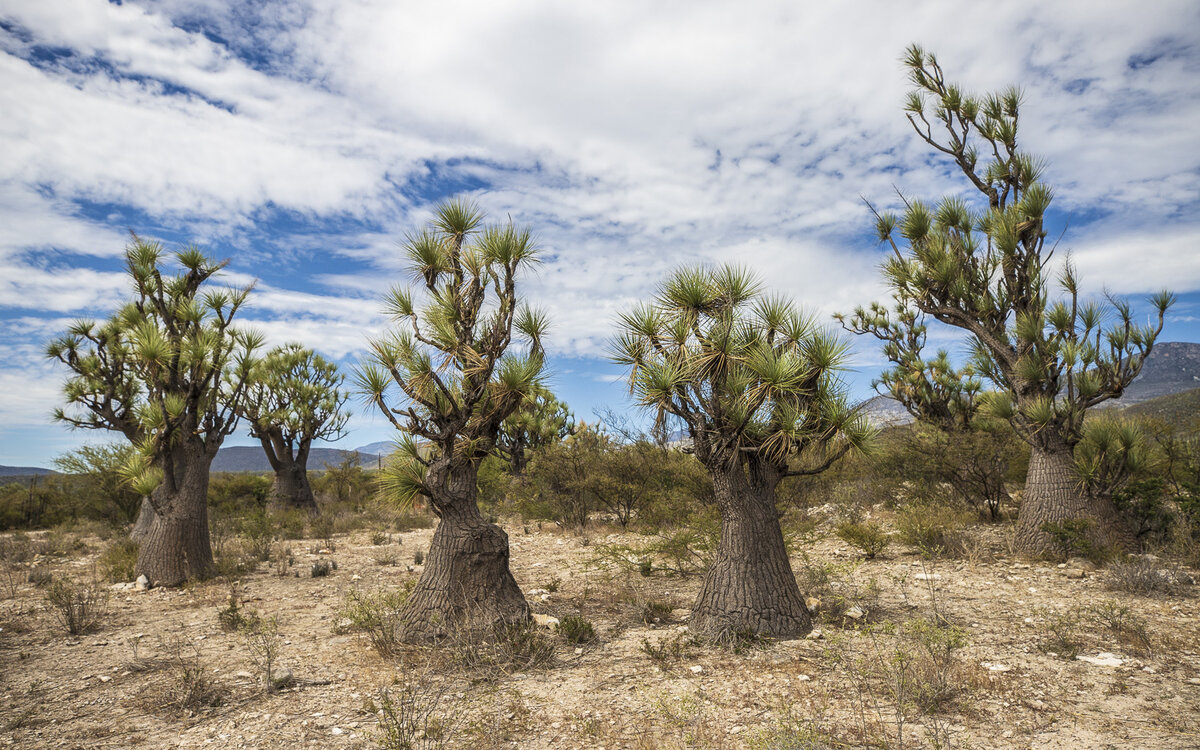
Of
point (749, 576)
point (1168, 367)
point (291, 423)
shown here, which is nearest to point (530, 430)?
point (291, 423)

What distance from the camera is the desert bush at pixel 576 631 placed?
6.73 metres

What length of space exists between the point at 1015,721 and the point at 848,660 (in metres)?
1.31

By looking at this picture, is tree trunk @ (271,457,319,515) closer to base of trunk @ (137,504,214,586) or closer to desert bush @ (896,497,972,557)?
base of trunk @ (137,504,214,586)

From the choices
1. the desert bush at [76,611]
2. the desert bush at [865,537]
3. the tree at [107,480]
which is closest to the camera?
the desert bush at [76,611]

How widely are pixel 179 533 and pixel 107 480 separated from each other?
11.7 metres

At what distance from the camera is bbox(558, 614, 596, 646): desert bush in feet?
22.1

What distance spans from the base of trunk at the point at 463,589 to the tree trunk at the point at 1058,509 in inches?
346

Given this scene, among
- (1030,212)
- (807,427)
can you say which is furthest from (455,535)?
(1030,212)

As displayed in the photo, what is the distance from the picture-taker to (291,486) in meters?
22.4

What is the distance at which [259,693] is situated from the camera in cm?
547

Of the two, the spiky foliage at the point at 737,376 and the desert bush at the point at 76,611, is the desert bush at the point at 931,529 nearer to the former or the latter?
the spiky foliage at the point at 737,376

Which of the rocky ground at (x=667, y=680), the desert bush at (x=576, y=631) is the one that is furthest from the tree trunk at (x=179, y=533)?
the desert bush at (x=576, y=631)

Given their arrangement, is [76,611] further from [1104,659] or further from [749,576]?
[1104,659]

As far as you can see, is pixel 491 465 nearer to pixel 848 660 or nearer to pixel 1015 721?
pixel 848 660
